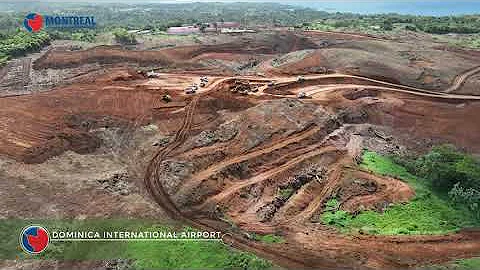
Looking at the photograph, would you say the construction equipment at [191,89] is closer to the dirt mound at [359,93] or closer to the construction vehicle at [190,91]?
the construction vehicle at [190,91]

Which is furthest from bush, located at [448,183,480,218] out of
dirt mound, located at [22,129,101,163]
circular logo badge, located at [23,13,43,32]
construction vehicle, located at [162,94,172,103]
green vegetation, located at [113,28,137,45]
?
circular logo badge, located at [23,13,43,32]

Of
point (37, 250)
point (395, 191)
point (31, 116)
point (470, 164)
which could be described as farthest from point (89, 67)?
point (470, 164)

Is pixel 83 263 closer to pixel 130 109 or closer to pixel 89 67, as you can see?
pixel 130 109

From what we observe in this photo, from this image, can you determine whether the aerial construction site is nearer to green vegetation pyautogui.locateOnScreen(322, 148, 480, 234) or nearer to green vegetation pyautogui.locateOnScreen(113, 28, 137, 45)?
green vegetation pyautogui.locateOnScreen(322, 148, 480, 234)

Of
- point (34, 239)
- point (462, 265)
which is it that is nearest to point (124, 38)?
point (34, 239)

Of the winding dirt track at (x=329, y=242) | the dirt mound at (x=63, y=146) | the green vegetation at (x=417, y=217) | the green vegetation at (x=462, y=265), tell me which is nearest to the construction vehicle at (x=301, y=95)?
the winding dirt track at (x=329, y=242)

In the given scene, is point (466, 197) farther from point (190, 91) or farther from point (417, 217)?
point (190, 91)

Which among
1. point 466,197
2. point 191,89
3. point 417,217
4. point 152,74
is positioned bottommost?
point 417,217

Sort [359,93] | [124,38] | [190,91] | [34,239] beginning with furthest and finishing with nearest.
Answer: [124,38]
[359,93]
[190,91]
[34,239]
